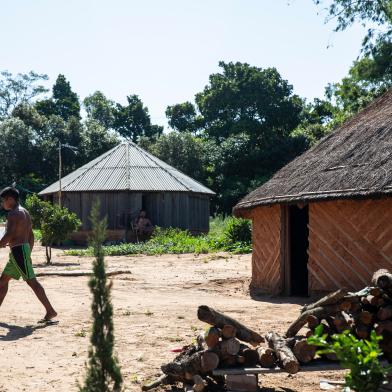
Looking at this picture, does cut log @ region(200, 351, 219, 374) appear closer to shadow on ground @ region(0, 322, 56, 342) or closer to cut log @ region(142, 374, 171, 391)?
cut log @ region(142, 374, 171, 391)

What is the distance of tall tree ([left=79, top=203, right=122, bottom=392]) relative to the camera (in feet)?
8.68

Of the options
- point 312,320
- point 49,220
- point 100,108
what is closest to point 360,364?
point 312,320

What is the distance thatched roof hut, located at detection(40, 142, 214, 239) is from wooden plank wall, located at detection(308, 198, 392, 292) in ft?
52.9

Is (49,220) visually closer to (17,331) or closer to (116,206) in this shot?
(116,206)

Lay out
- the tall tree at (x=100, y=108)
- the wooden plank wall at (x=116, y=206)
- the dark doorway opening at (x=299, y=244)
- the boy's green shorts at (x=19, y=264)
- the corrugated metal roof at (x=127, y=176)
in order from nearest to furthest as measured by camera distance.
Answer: the boy's green shorts at (x=19, y=264) → the dark doorway opening at (x=299, y=244) → the wooden plank wall at (x=116, y=206) → the corrugated metal roof at (x=127, y=176) → the tall tree at (x=100, y=108)

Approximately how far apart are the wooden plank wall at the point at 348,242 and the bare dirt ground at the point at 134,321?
741mm

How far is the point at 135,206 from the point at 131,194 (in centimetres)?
49

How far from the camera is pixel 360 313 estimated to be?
571cm

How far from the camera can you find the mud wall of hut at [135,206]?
27.1 metres

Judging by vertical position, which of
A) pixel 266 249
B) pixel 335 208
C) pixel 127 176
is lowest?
pixel 266 249

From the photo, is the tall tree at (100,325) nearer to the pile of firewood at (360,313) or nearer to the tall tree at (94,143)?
the pile of firewood at (360,313)

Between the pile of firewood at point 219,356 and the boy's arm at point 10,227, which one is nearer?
the pile of firewood at point 219,356

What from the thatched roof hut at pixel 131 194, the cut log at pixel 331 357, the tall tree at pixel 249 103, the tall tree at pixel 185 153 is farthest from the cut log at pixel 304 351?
the tall tree at pixel 249 103

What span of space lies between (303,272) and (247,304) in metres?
3.51
